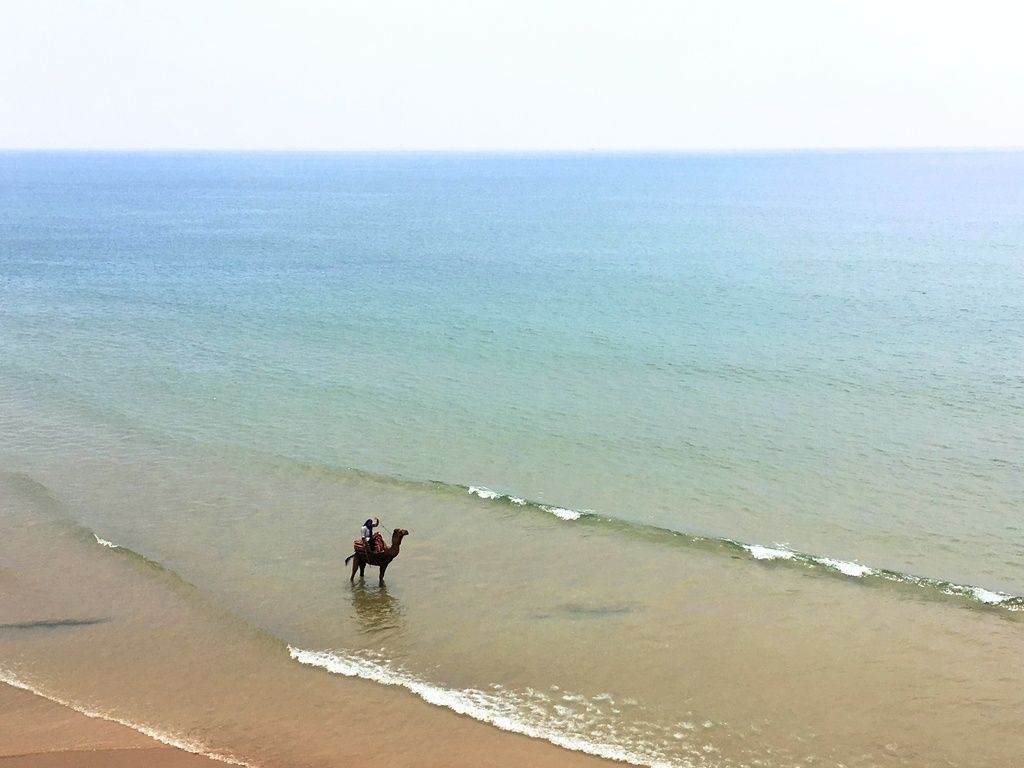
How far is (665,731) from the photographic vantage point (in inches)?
565

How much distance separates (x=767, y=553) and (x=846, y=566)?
1.83 metres

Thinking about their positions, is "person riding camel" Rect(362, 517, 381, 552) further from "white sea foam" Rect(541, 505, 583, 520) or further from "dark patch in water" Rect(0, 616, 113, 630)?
"white sea foam" Rect(541, 505, 583, 520)

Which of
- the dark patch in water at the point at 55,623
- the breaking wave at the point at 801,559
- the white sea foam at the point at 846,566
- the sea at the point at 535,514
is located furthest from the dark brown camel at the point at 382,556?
the white sea foam at the point at 846,566

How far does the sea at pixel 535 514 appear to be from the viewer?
49.4ft

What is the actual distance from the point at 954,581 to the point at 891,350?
69.2ft

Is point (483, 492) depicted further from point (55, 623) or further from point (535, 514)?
point (55, 623)

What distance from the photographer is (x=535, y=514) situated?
76.3 ft

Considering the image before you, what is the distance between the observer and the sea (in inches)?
593

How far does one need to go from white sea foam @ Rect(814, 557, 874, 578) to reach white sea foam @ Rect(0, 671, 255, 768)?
45.5ft

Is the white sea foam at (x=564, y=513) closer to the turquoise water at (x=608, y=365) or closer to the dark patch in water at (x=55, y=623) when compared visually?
the turquoise water at (x=608, y=365)

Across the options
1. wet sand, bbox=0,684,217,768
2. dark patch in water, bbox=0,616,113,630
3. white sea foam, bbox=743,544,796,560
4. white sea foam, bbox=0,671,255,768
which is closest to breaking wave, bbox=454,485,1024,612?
white sea foam, bbox=743,544,796,560

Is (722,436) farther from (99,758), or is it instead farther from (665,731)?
(99,758)

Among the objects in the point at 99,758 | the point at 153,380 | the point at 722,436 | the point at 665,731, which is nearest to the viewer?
the point at 99,758

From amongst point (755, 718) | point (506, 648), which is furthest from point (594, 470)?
point (755, 718)
